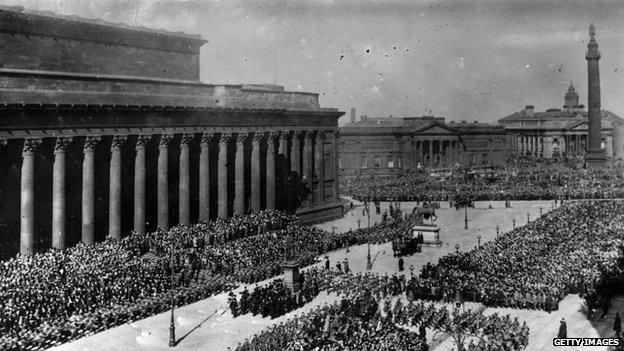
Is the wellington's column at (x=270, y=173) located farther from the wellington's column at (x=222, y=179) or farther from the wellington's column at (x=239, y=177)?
the wellington's column at (x=222, y=179)

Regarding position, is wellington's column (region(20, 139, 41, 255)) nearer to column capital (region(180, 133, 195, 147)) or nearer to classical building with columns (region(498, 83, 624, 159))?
column capital (region(180, 133, 195, 147))

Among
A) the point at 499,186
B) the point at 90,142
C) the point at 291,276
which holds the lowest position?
the point at 291,276

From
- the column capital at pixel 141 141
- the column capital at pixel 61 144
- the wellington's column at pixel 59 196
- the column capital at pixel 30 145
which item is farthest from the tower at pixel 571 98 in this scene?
the column capital at pixel 30 145

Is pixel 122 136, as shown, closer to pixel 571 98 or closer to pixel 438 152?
pixel 438 152

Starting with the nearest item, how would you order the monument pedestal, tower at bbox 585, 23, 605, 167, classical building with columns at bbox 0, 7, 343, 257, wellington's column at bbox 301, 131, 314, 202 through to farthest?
the monument pedestal < classical building with columns at bbox 0, 7, 343, 257 < wellington's column at bbox 301, 131, 314, 202 < tower at bbox 585, 23, 605, 167

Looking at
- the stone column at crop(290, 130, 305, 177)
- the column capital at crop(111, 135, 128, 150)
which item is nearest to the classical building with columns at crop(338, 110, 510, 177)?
the stone column at crop(290, 130, 305, 177)

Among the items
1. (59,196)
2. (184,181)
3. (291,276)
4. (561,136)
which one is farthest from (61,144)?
(561,136)

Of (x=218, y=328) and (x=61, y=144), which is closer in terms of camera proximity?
(x=218, y=328)
